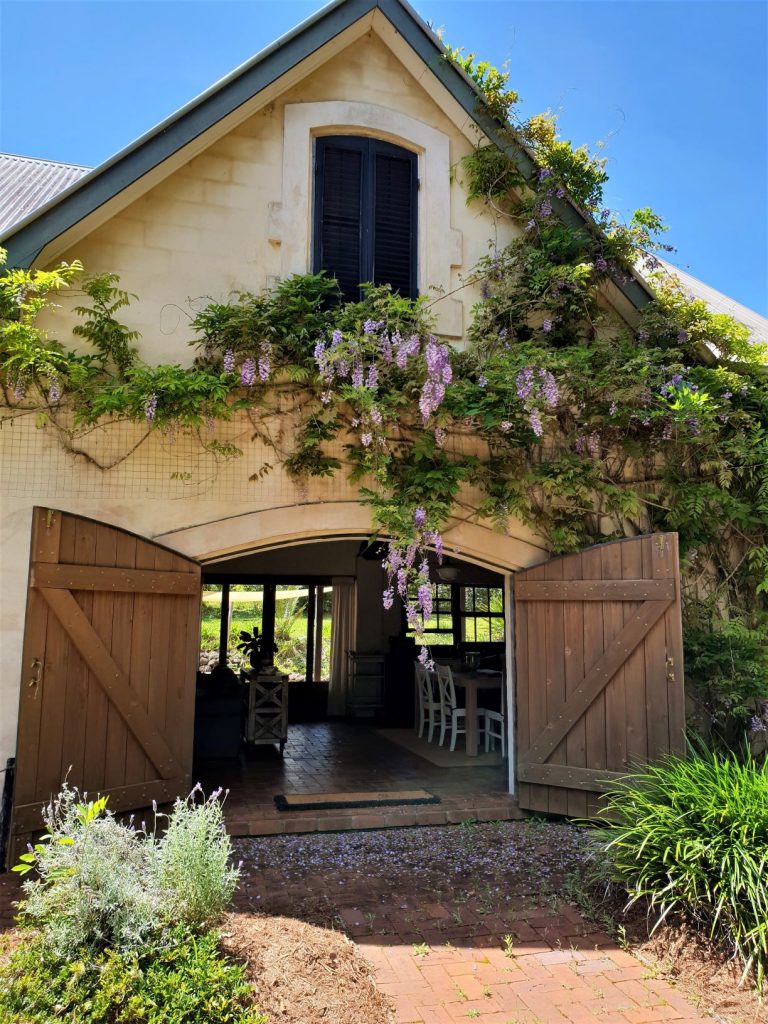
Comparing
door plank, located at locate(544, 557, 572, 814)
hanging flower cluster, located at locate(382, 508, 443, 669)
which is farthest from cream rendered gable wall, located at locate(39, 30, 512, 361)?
door plank, located at locate(544, 557, 572, 814)

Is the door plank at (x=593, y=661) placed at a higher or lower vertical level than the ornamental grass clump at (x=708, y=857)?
higher

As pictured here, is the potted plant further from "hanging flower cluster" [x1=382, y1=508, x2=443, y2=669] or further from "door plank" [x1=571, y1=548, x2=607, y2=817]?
"door plank" [x1=571, y1=548, x2=607, y2=817]

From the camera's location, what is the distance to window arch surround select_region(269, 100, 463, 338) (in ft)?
19.2

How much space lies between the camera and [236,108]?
5.44 m

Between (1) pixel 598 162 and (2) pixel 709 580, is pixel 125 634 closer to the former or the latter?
(2) pixel 709 580

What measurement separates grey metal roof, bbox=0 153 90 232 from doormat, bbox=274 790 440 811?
16.4 ft

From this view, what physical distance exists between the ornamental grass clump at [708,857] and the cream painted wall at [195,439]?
2478 mm

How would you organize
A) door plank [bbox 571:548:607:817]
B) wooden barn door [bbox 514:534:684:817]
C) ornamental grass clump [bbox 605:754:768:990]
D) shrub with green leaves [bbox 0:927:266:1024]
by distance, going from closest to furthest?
1. shrub with green leaves [bbox 0:927:266:1024]
2. ornamental grass clump [bbox 605:754:768:990]
3. wooden barn door [bbox 514:534:684:817]
4. door plank [bbox 571:548:607:817]

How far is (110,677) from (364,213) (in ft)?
14.0

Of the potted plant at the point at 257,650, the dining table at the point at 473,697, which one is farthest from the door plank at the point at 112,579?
the dining table at the point at 473,697

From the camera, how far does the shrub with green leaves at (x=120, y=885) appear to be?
2666 millimetres

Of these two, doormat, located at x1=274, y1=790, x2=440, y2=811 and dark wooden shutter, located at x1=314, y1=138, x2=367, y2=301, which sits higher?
dark wooden shutter, located at x1=314, y1=138, x2=367, y2=301

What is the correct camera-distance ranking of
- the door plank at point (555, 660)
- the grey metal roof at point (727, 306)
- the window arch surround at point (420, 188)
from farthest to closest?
the grey metal roof at point (727, 306), the window arch surround at point (420, 188), the door plank at point (555, 660)

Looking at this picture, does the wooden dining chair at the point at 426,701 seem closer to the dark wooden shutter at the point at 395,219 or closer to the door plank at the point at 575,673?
the door plank at the point at 575,673
